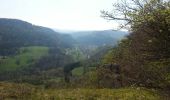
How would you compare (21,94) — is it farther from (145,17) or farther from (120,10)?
(145,17)

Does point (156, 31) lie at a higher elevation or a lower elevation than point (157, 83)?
higher

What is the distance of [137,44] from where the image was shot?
16.5 metres

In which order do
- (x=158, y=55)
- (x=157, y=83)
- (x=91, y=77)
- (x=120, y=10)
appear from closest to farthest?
(x=157, y=83)
(x=158, y=55)
(x=120, y=10)
(x=91, y=77)

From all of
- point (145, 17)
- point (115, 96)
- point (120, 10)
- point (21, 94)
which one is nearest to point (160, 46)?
point (145, 17)

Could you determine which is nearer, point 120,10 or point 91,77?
point 120,10

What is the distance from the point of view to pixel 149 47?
16.0 meters

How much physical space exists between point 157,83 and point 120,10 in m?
5.41

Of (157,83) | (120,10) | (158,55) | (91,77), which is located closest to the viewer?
(157,83)

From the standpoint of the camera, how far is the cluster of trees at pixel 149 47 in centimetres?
1480

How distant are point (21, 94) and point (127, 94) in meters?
6.67

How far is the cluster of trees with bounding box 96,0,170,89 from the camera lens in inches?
583

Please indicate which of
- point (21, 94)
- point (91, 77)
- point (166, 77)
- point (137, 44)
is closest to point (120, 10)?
point (137, 44)

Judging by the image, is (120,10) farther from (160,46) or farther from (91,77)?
(91,77)

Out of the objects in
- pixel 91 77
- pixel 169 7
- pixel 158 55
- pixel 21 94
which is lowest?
pixel 91 77
